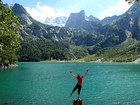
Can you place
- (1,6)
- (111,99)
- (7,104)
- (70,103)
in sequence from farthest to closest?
(111,99), (70,103), (7,104), (1,6)

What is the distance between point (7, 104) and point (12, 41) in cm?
2284

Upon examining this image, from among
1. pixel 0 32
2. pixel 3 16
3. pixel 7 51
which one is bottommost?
pixel 7 51

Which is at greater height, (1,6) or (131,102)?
(1,6)

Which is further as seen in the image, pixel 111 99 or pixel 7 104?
pixel 111 99

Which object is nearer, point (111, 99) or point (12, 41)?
point (12, 41)

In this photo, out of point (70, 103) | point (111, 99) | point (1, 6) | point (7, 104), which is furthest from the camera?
point (111, 99)

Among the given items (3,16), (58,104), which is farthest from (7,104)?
(3,16)

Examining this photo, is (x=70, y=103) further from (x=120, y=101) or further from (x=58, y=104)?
(x=120, y=101)

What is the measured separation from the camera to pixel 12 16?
3803 cm

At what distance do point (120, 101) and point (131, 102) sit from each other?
289 centimetres

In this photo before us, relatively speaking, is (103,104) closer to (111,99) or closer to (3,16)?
(111,99)

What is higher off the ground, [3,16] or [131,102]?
[3,16]

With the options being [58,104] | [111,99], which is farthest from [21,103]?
[111,99]

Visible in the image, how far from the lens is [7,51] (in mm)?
38312
